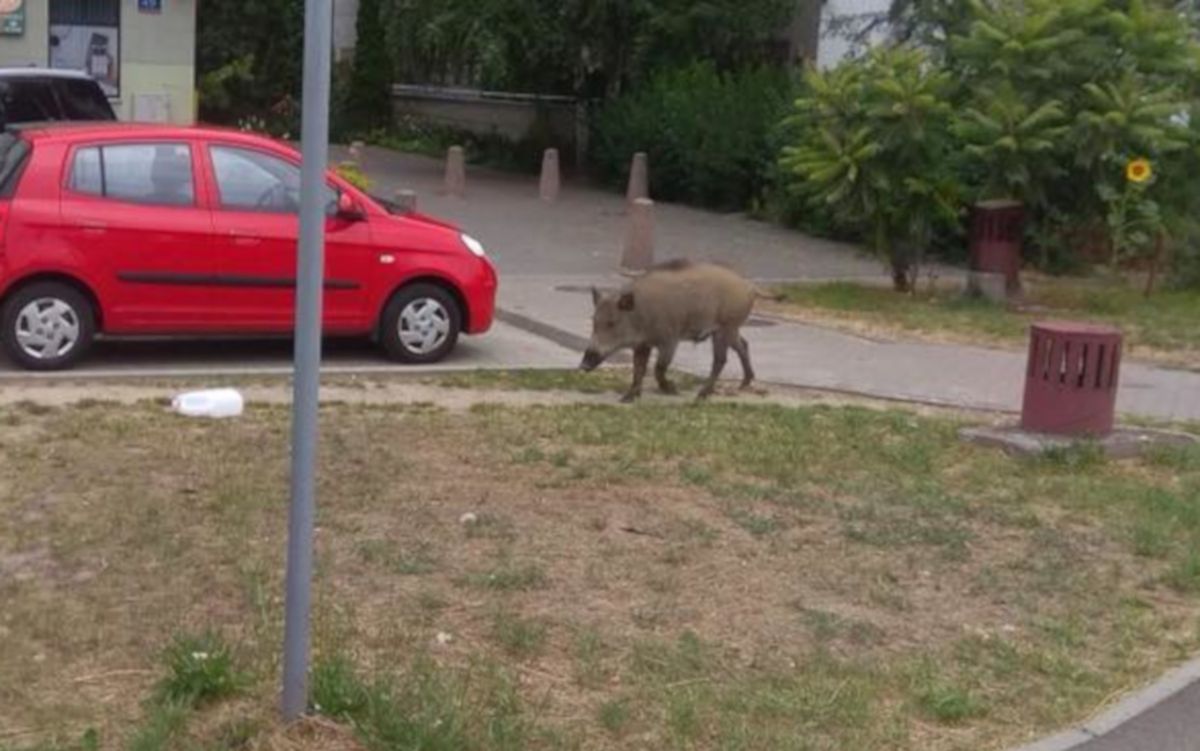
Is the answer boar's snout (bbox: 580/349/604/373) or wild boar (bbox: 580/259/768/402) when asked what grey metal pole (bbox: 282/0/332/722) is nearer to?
wild boar (bbox: 580/259/768/402)

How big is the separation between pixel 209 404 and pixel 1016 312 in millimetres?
9995

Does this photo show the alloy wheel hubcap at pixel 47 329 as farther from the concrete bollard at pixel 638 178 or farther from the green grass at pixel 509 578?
the concrete bollard at pixel 638 178

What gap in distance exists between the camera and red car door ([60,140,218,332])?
12469 mm

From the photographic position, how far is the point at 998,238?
19.0m

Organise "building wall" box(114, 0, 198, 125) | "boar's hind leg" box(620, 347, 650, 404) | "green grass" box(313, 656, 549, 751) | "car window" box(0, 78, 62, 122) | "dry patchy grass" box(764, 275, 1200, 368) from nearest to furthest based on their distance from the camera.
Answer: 1. "green grass" box(313, 656, 549, 751)
2. "boar's hind leg" box(620, 347, 650, 404)
3. "dry patchy grass" box(764, 275, 1200, 368)
4. "car window" box(0, 78, 62, 122)
5. "building wall" box(114, 0, 198, 125)

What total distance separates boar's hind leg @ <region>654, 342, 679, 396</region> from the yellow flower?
6.93 m

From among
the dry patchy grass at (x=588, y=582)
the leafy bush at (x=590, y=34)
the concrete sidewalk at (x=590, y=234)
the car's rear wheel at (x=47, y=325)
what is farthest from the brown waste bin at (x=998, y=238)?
the leafy bush at (x=590, y=34)

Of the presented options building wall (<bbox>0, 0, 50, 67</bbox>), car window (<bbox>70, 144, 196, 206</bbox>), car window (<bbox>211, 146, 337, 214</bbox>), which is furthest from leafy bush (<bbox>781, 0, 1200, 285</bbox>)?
building wall (<bbox>0, 0, 50, 67</bbox>)

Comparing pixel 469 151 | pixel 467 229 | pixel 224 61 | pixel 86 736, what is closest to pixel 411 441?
pixel 86 736

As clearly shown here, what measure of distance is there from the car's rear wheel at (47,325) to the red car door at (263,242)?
900 millimetres

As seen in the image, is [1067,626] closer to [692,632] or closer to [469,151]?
[692,632]

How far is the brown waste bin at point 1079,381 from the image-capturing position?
35.2ft

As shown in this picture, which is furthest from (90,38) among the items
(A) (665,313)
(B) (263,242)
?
(A) (665,313)

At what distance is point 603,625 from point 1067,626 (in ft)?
5.69
